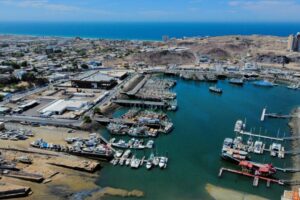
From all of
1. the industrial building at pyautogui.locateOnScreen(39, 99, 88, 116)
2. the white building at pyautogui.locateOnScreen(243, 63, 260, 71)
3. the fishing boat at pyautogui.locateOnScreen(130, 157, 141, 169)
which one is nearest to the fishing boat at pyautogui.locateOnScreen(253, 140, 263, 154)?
the fishing boat at pyautogui.locateOnScreen(130, 157, 141, 169)

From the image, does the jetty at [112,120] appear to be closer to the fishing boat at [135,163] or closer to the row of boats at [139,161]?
the row of boats at [139,161]

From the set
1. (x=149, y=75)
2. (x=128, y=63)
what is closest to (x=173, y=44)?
(x=128, y=63)

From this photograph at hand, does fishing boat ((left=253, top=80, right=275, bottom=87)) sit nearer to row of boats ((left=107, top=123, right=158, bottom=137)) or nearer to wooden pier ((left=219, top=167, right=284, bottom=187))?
row of boats ((left=107, top=123, right=158, bottom=137))

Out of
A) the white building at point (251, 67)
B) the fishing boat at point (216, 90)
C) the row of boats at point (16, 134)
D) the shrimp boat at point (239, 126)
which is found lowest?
the row of boats at point (16, 134)

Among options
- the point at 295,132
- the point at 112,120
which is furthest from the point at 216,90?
the point at 112,120

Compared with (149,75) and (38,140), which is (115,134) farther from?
(149,75)

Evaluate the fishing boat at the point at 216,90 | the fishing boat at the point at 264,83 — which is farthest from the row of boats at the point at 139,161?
the fishing boat at the point at 264,83

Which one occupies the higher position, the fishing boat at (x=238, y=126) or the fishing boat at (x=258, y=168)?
the fishing boat at (x=238, y=126)
